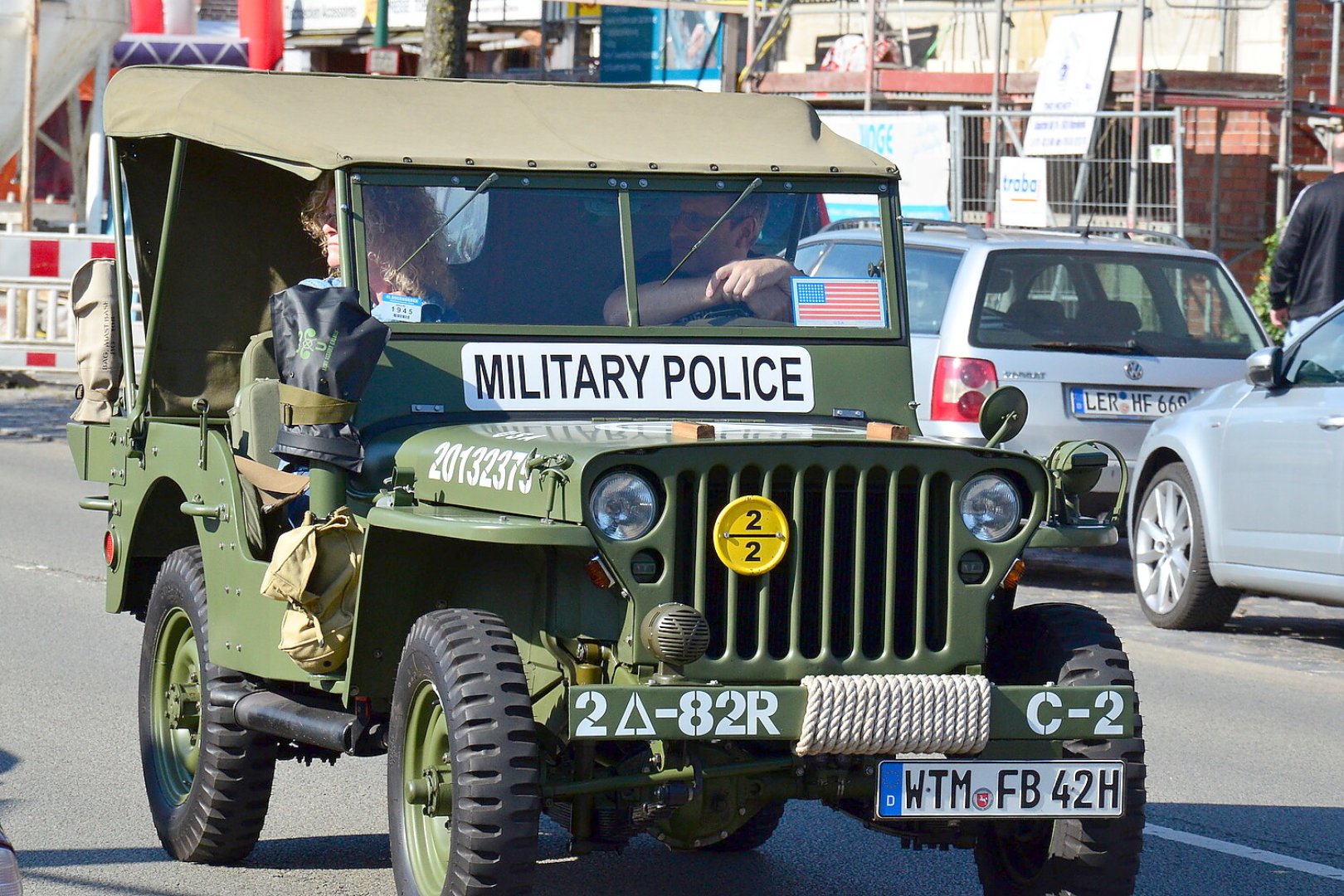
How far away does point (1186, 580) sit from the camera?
10.3m

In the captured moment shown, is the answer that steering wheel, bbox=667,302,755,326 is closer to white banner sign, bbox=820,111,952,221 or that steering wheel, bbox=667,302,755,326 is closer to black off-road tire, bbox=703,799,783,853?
black off-road tire, bbox=703,799,783,853

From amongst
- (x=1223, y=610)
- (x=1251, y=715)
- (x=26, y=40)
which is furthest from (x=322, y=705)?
(x=26, y=40)

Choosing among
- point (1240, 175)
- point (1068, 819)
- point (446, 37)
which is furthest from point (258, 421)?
point (1240, 175)

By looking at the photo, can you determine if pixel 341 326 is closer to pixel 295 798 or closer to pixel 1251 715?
pixel 295 798

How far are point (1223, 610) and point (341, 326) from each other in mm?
6491

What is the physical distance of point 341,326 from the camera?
4953mm

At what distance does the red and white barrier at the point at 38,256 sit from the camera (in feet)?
57.3

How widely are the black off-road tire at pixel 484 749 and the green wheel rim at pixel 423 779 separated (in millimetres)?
11

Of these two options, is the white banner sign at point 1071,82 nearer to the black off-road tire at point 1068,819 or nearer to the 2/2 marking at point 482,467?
the black off-road tire at point 1068,819

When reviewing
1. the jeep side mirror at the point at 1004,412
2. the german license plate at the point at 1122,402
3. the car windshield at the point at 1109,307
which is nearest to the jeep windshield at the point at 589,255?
the jeep side mirror at the point at 1004,412

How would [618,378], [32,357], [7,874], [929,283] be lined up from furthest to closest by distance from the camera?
1. [32,357]
2. [929,283]
3. [618,378]
4. [7,874]

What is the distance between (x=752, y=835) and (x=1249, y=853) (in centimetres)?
145

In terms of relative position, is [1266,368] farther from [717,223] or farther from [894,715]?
[894,715]

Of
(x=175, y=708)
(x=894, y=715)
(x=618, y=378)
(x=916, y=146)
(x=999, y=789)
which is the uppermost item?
(x=916, y=146)
